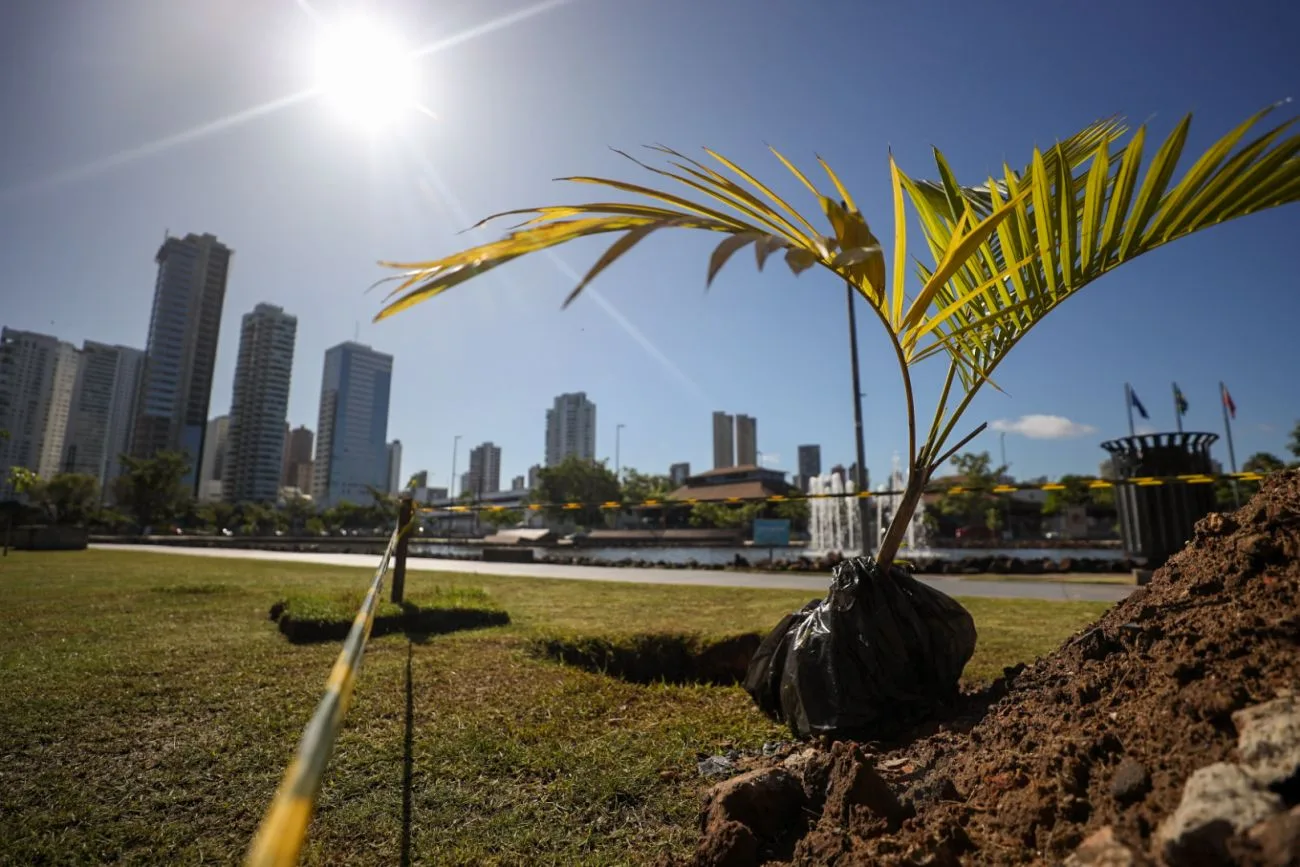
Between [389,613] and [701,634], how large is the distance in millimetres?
2601

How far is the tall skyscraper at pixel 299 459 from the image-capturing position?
499ft

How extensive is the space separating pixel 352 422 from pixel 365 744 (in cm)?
14238

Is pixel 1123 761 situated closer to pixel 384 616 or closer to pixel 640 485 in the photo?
pixel 384 616

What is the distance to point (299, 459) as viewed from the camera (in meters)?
157

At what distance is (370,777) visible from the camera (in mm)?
2193

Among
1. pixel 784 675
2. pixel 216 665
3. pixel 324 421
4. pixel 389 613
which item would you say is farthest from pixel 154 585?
pixel 324 421

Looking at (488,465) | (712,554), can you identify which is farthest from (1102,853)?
(488,465)

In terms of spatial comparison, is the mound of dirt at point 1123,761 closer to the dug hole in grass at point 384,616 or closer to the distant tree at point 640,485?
the dug hole in grass at point 384,616

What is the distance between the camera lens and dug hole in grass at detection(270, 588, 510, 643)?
4617 mm

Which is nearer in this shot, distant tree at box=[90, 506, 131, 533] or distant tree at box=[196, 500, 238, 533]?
distant tree at box=[90, 506, 131, 533]

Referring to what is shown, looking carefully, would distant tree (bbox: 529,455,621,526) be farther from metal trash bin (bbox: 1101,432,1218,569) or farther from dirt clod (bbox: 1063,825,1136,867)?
dirt clod (bbox: 1063,825,1136,867)

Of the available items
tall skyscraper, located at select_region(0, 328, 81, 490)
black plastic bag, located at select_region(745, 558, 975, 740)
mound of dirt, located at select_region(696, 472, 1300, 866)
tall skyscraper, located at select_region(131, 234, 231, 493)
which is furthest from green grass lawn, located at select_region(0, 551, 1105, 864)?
tall skyscraper, located at select_region(131, 234, 231, 493)

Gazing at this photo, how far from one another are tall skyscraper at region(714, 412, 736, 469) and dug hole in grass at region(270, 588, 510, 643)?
376 feet

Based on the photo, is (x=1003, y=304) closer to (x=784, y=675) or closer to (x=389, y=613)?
(x=784, y=675)
